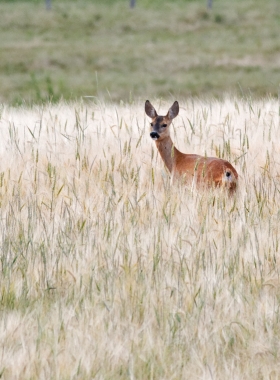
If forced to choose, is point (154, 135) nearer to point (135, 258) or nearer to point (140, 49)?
point (135, 258)

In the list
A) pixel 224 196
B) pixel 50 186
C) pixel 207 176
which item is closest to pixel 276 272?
pixel 224 196

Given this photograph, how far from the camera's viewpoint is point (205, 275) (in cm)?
412

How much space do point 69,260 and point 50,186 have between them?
63.2 inches

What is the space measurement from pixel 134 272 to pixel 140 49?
75.9 ft

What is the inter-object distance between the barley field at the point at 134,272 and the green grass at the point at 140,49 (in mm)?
11610

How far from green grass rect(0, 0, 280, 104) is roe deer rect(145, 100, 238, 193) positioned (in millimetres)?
10706

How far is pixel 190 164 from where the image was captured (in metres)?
6.16

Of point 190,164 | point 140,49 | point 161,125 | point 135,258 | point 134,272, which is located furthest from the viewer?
point 140,49

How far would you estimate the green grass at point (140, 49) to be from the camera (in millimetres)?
21344

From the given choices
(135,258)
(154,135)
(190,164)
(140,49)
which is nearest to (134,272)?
(135,258)

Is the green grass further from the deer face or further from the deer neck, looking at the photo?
the deer neck

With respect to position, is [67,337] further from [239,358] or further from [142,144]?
[142,144]

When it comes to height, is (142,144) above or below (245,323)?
above

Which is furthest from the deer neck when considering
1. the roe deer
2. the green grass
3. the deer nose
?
the green grass
